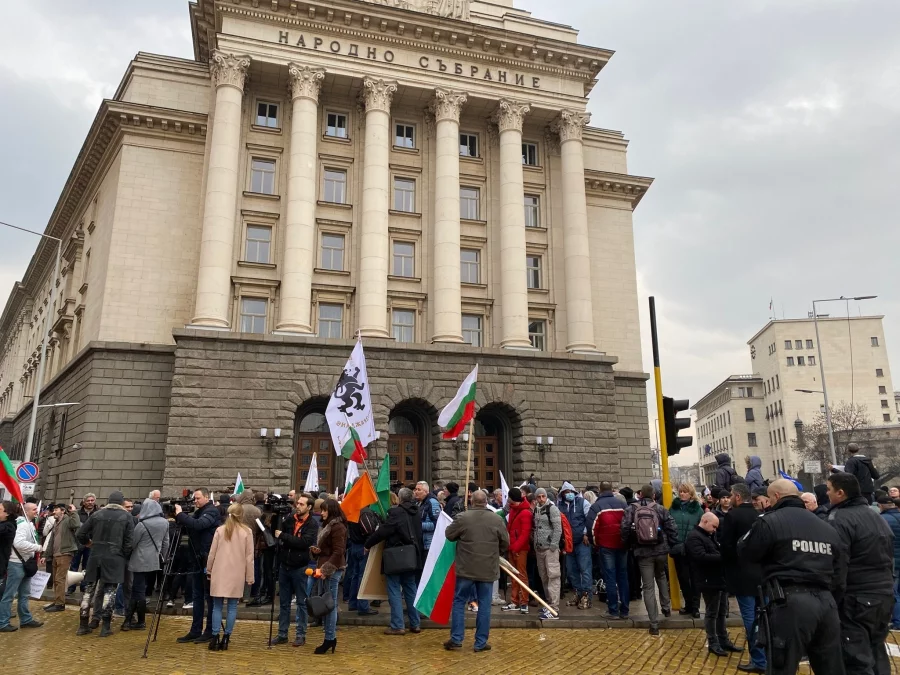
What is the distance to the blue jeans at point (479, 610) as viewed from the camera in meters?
9.96

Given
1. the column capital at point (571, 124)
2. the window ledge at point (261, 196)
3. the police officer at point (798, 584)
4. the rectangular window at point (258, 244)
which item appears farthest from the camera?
the column capital at point (571, 124)

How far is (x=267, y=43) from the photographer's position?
3033cm

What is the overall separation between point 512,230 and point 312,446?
13585mm

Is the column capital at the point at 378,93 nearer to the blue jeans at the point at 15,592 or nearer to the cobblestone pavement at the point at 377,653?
the blue jeans at the point at 15,592

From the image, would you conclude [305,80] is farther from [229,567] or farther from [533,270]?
[229,567]

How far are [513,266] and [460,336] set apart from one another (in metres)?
4.49

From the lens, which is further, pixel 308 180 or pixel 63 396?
pixel 63 396

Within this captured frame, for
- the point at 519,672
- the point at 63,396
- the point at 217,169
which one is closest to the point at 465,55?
the point at 217,169

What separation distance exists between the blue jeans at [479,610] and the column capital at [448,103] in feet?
86.3

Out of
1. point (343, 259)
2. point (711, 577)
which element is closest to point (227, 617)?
point (711, 577)

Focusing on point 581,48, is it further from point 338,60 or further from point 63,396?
point 63,396

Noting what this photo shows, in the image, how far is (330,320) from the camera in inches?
1196

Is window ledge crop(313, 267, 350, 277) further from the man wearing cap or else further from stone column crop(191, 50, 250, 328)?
the man wearing cap

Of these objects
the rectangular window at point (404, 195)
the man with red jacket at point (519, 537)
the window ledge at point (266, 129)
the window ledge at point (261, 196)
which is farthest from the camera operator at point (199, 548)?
the window ledge at point (266, 129)
